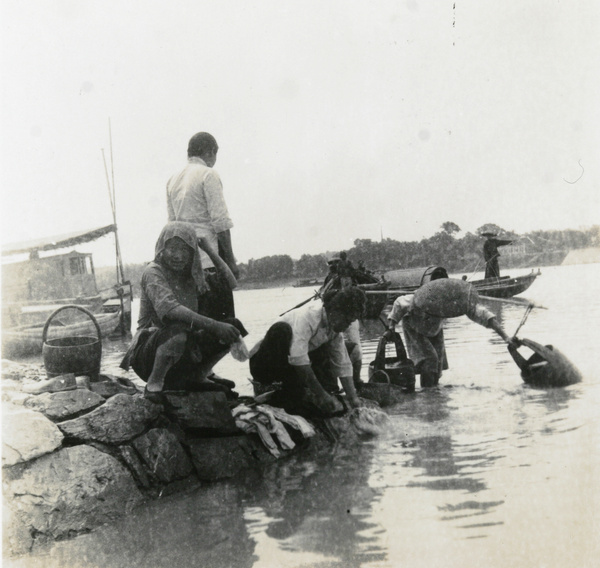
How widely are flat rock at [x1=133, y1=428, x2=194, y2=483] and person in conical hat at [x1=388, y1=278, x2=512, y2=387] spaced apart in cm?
284

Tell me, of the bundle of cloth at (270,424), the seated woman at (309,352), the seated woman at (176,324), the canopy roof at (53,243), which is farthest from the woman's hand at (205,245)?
the canopy roof at (53,243)

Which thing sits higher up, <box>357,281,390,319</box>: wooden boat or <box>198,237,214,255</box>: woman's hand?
<box>198,237,214,255</box>: woman's hand

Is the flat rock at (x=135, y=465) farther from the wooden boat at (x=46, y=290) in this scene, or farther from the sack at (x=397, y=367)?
the wooden boat at (x=46, y=290)

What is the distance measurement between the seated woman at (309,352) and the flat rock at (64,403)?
1.31 meters

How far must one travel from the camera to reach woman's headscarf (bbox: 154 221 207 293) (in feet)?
12.3

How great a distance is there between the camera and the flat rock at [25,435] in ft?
10.3

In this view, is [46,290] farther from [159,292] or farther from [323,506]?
[323,506]

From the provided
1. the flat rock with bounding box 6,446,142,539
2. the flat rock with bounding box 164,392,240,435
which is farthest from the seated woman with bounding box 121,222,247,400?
the flat rock with bounding box 6,446,142,539

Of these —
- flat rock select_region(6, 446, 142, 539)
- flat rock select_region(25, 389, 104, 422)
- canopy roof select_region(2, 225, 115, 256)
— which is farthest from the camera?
canopy roof select_region(2, 225, 115, 256)

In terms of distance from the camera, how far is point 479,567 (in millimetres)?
2557

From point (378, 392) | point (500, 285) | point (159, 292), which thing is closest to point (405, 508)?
point (159, 292)

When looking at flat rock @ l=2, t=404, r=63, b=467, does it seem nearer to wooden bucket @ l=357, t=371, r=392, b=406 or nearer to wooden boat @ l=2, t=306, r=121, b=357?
wooden bucket @ l=357, t=371, r=392, b=406

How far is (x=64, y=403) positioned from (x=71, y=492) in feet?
2.34

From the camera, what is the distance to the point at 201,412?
153 inches
